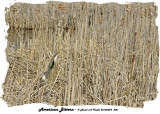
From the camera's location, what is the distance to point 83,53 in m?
4.09

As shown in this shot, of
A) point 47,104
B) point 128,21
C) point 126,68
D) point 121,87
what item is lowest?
point 47,104

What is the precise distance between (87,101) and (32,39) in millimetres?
1169

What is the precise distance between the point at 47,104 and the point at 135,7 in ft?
5.98

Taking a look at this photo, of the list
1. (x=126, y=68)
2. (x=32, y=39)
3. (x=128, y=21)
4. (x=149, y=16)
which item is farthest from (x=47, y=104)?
(x=149, y=16)

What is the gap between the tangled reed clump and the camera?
160 inches

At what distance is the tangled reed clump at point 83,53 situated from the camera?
13.3 ft

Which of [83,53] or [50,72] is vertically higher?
[83,53]

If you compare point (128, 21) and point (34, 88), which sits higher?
point (128, 21)

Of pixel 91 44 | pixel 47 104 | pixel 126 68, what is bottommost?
pixel 47 104

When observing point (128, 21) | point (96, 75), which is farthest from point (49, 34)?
point (128, 21)

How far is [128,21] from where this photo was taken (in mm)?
4164

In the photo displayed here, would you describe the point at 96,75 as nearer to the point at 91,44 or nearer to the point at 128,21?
the point at 91,44

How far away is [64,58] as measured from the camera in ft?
13.5

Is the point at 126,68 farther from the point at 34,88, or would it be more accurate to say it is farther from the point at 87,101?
the point at 34,88
